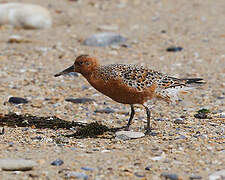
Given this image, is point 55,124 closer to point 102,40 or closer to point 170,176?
point 170,176

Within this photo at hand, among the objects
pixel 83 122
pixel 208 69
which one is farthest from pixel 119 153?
pixel 208 69

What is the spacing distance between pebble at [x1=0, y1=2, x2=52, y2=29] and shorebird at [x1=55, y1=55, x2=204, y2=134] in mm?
9106

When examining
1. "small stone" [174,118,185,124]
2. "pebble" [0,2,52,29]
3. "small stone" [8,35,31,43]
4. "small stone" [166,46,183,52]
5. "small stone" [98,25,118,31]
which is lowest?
"small stone" [174,118,185,124]

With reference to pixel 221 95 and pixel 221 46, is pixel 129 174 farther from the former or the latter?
pixel 221 46

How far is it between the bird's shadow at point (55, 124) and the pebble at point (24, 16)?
8113mm

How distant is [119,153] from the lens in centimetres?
702

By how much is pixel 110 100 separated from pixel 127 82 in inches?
122

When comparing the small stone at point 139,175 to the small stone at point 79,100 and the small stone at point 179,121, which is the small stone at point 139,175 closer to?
the small stone at point 179,121

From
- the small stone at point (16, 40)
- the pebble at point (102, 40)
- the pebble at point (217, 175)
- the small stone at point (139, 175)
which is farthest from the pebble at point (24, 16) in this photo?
the pebble at point (217, 175)

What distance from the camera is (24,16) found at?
674 inches

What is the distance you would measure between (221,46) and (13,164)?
428 inches

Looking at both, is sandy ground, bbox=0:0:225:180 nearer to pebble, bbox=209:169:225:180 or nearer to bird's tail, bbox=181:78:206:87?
pebble, bbox=209:169:225:180

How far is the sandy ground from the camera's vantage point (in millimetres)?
6691

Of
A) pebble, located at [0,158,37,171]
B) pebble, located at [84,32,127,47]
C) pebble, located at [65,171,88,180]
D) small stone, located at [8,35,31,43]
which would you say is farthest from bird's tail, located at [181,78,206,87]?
small stone, located at [8,35,31,43]
